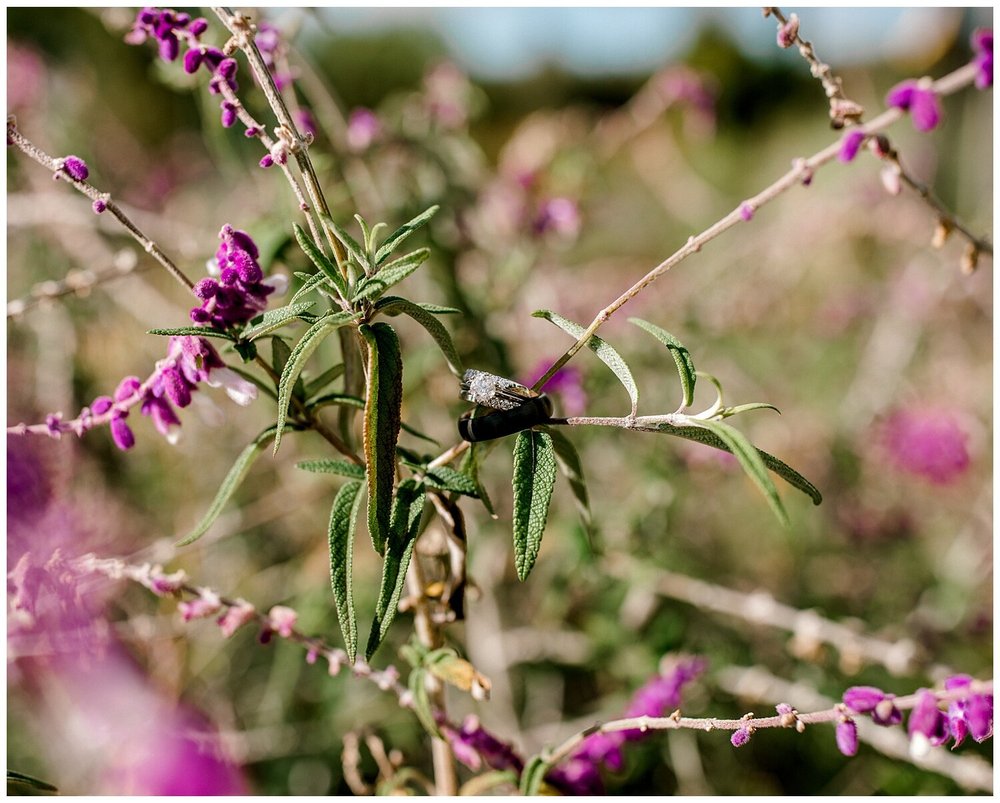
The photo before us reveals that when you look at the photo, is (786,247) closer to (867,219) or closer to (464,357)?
(867,219)

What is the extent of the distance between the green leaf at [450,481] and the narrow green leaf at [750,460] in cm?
14

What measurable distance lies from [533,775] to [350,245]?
39 cm

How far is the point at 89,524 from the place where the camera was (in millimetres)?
946

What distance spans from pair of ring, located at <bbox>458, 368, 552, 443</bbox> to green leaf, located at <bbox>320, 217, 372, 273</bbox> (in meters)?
0.09

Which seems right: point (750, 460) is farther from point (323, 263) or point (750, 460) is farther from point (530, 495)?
point (323, 263)

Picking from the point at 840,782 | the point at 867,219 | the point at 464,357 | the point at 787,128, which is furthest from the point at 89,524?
the point at 787,128

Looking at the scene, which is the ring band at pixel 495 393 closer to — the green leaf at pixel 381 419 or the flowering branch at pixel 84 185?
the green leaf at pixel 381 419

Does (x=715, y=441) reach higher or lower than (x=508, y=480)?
lower

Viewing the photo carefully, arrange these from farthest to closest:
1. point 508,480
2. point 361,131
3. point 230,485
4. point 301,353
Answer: point 508,480 → point 361,131 → point 230,485 → point 301,353

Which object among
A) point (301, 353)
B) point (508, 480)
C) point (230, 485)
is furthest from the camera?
point (508, 480)

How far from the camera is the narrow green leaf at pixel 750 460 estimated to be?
39 centimetres

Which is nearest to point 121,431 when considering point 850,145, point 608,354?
point 608,354

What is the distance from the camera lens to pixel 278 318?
1.48 feet

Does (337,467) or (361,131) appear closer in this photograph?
(337,467)
